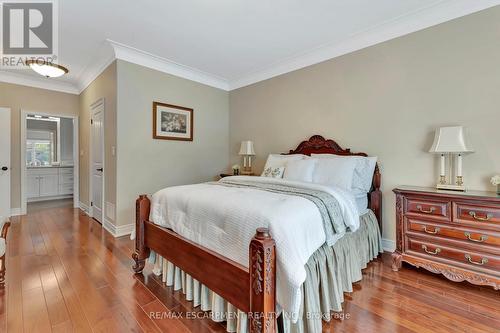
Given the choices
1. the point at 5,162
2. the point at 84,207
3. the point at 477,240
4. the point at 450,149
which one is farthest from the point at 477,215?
the point at 5,162

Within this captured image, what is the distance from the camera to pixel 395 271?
2.29 meters

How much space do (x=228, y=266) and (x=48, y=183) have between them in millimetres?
6590

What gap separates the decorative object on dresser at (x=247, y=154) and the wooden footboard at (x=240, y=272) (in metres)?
2.38

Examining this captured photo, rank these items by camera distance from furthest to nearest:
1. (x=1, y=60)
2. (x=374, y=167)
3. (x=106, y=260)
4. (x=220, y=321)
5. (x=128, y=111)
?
(x=1, y=60) < (x=128, y=111) < (x=374, y=167) < (x=106, y=260) < (x=220, y=321)

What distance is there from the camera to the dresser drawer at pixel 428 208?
2.05 meters

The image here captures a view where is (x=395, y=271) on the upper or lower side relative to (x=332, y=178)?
lower

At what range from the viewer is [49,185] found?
5.82 metres

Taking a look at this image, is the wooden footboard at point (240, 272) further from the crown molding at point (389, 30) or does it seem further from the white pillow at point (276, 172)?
the crown molding at point (389, 30)

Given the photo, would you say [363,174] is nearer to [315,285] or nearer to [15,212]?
[315,285]

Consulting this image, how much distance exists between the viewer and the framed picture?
371 cm

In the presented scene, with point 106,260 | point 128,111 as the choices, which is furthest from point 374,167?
point 128,111

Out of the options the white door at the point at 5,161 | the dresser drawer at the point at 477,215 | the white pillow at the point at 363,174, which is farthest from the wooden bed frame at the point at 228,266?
the white door at the point at 5,161

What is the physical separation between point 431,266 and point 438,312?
542 mm

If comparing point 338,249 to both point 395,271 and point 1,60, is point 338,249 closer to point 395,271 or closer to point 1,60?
point 395,271
